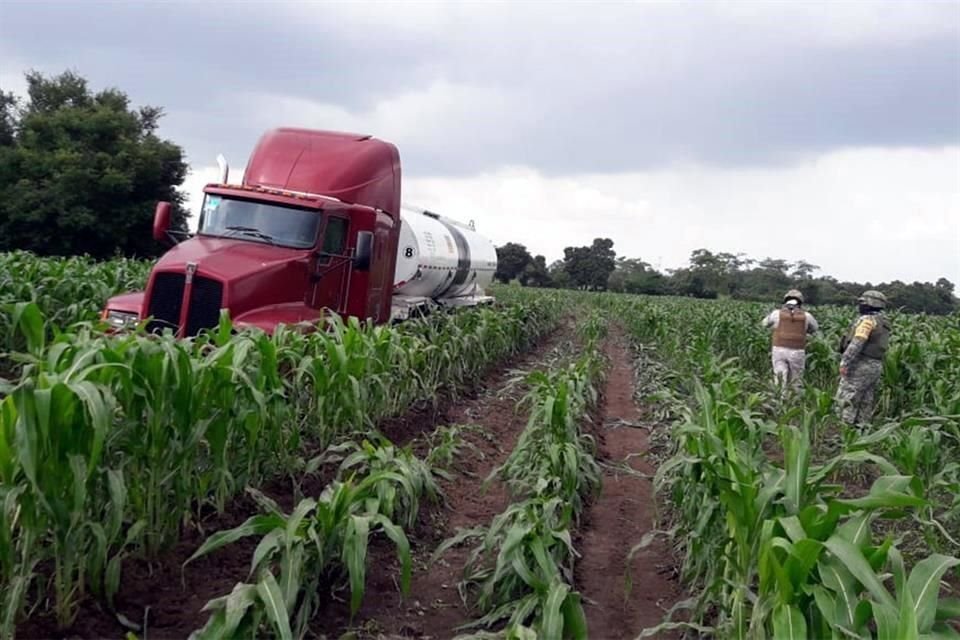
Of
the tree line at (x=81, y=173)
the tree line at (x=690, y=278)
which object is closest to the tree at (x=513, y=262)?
the tree line at (x=690, y=278)

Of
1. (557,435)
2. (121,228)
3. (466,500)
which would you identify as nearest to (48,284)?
(466,500)

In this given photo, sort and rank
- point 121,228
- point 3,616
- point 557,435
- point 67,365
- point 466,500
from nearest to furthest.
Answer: point 3,616 < point 67,365 < point 557,435 < point 466,500 < point 121,228

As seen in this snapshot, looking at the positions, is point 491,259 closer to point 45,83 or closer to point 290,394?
point 290,394

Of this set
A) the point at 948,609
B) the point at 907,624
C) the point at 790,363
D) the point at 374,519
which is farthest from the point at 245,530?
the point at 790,363

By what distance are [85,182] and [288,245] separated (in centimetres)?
2792

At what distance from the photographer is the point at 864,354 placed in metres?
9.62

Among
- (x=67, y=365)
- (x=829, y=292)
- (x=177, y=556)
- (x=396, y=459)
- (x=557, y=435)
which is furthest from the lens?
(x=829, y=292)

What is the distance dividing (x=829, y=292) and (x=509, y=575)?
59777 millimetres

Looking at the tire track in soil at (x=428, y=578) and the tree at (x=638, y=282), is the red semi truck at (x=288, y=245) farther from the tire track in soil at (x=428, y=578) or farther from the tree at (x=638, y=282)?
the tree at (x=638, y=282)

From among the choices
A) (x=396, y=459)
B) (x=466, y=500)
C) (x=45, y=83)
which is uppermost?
(x=45, y=83)

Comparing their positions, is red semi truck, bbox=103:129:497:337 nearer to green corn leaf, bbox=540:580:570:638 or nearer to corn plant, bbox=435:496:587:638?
corn plant, bbox=435:496:587:638

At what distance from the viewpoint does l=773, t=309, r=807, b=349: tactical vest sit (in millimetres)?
10477

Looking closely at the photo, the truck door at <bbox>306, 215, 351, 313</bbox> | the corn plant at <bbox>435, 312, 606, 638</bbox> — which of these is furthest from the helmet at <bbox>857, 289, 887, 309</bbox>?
the truck door at <bbox>306, 215, 351, 313</bbox>

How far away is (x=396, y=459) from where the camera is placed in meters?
4.80
